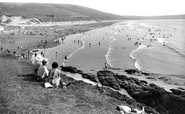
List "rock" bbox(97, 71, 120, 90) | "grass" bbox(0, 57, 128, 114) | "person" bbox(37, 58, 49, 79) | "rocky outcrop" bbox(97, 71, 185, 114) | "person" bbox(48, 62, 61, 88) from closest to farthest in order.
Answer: "grass" bbox(0, 57, 128, 114) < "person" bbox(48, 62, 61, 88) < "person" bbox(37, 58, 49, 79) < "rocky outcrop" bbox(97, 71, 185, 114) < "rock" bbox(97, 71, 120, 90)

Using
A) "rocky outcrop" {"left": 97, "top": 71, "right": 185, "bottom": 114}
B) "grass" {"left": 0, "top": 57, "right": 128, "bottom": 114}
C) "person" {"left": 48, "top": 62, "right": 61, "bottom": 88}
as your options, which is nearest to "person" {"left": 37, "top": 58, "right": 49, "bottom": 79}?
"grass" {"left": 0, "top": 57, "right": 128, "bottom": 114}

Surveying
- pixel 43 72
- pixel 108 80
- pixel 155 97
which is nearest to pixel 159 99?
pixel 155 97

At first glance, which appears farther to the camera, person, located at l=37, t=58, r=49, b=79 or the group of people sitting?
person, located at l=37, t=58, r=49, b=79

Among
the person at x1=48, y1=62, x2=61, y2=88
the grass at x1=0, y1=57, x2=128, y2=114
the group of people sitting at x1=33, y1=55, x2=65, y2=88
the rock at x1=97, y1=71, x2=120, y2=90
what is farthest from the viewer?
the rock at x1=97, y1=71, x2=120, y2=90

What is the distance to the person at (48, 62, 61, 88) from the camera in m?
11.4

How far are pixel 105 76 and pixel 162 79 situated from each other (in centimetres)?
830

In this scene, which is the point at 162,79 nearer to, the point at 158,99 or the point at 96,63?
the point at 158,99

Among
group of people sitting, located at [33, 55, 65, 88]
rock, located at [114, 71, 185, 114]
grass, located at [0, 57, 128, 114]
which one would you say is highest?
group of people sitting, located at [33, 55, 65, 88]

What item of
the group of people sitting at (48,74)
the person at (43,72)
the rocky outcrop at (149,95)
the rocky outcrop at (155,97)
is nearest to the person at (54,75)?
the group of people sitting at (48,74)

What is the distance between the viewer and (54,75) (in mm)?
11617

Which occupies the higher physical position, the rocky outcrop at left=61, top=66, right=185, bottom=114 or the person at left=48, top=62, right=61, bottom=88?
the person at left=48, top=62, right=61, bottom=88

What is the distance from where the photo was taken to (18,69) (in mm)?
→ 16484

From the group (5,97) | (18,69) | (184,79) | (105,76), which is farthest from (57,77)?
(184,79)

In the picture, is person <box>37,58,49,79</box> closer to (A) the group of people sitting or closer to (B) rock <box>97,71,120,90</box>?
(A) the group of people sitting
